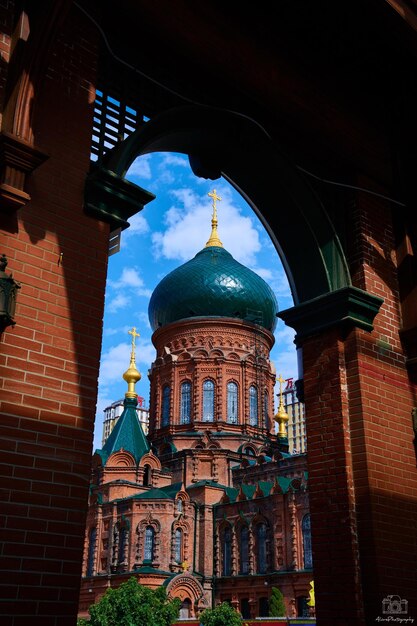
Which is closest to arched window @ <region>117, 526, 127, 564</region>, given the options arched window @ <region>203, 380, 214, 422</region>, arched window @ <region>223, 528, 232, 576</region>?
arched window @ <region>223, 528, 232, 576</region>

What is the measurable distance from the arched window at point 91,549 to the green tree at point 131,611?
954 cm

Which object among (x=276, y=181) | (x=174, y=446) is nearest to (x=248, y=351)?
(x=174, y=446)

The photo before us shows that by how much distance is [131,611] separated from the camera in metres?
28.0

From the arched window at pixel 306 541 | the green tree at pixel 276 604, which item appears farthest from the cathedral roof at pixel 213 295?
the green tree at pixel 276 604

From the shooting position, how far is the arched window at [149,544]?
36438 millimetres

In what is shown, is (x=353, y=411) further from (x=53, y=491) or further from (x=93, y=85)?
(x=93, y=85)

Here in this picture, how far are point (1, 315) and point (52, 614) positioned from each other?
1490mm

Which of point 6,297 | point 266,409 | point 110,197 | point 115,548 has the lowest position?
point 6,297

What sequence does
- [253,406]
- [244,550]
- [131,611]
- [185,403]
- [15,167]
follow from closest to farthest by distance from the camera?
[15,167]
[131,611]
[244,550]
[185,403]
[253,406]

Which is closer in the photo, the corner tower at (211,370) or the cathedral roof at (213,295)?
the corner tower at (211,370)

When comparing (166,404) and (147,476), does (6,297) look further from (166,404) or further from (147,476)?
(166,404)

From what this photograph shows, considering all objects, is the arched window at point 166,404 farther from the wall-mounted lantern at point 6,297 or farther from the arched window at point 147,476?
the wall-mounted lantern at point 6,297

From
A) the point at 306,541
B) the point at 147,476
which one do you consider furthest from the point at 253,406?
the point at 306,541

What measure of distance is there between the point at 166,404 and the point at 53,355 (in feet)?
131
